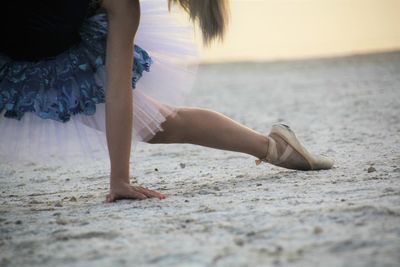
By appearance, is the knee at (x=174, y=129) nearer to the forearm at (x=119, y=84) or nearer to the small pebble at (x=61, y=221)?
the forearm at (x=119, y=84)

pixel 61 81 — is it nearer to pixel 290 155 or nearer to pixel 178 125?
pixel 178 125

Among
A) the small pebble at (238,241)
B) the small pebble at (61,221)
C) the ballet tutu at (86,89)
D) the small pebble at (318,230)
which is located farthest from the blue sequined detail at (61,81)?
the small pebble at (318,230)

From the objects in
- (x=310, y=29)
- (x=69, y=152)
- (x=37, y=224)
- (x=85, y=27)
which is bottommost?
(x=37, y=224)

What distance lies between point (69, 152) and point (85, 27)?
1.90ft

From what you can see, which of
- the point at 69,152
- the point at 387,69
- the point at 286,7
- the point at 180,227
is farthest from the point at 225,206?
the point at 286,7

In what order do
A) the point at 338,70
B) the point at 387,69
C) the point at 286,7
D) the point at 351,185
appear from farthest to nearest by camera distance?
the point at 286,7 < the point at 338,70 < the point at 387,69 < the point at 351,185

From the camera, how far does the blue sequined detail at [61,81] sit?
236 cm

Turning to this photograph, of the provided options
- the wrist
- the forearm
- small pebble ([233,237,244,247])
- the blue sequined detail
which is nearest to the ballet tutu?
the blue sequined detail

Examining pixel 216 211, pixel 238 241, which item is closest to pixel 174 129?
pixel 216 211

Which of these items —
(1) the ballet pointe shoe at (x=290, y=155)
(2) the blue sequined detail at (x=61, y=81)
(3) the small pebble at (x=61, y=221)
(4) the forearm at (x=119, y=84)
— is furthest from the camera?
(1) the ballet pointe shoe at (x=290, y=155)

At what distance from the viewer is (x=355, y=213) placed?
1.76 metres

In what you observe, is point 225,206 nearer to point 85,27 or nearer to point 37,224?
point 37,224

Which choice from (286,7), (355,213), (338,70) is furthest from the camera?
(286,7)

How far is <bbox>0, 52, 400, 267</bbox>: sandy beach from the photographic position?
1479 mm
